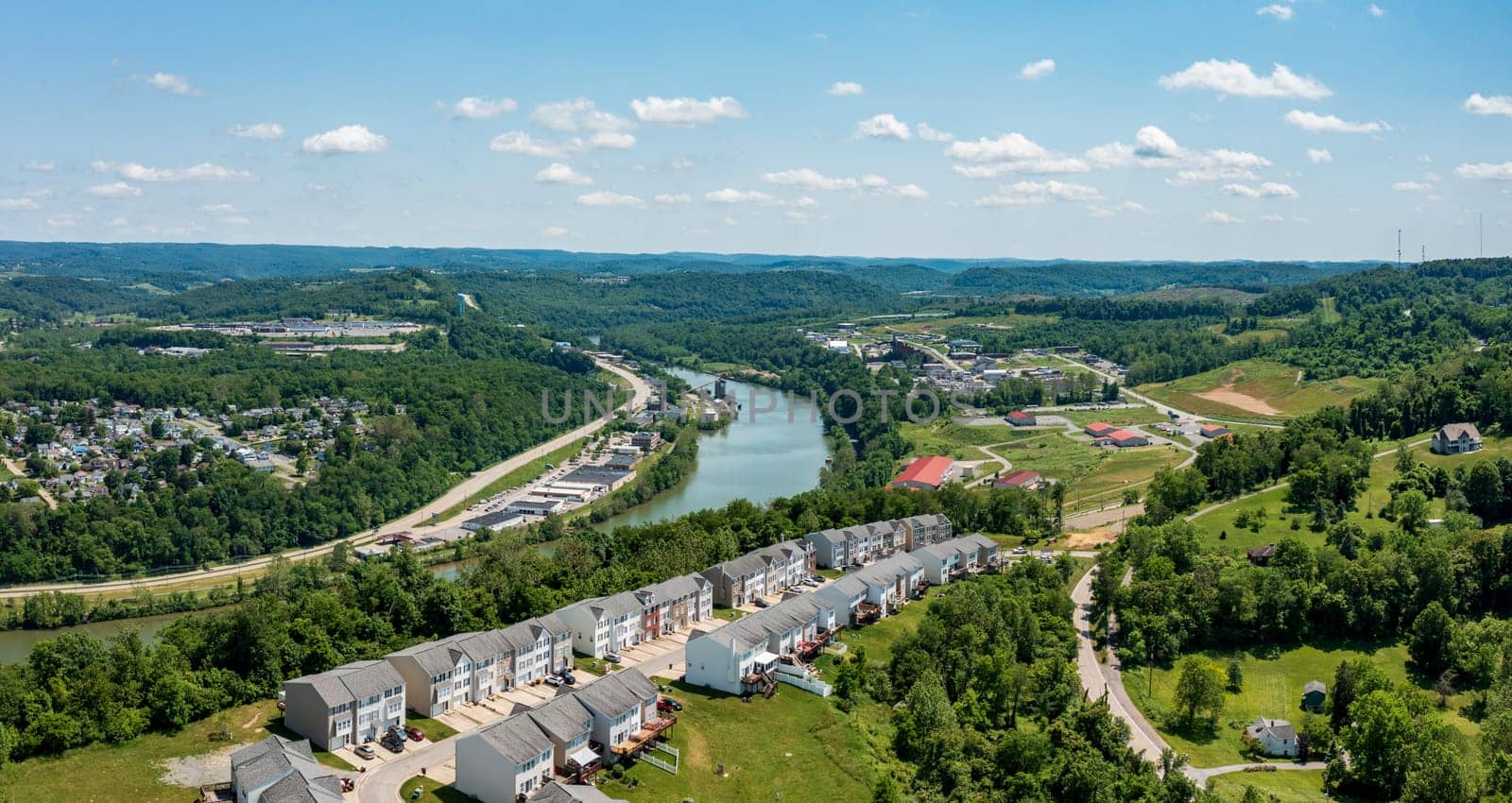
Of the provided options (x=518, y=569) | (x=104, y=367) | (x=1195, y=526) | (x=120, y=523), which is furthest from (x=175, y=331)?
(x=1195, y=526)

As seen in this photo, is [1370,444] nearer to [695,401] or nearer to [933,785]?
[933,785]

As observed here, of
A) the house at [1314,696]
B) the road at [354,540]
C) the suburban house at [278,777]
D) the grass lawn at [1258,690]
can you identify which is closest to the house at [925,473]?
the grass lawn at [1258,690]

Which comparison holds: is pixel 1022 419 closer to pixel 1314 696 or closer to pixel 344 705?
pixel 1314 696

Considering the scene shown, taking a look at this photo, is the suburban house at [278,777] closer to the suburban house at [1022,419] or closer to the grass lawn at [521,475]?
the grass lawn at [521,475]

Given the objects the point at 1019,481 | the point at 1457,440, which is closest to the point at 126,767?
the point at 1019,481

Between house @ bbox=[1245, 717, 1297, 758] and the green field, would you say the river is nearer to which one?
the green field

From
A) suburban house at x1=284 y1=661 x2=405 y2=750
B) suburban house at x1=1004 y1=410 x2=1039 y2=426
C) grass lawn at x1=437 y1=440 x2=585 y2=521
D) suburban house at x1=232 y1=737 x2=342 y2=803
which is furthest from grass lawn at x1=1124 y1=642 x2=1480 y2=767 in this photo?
suburban house at x1=1004 y1=410 x2=1039 y2=426
